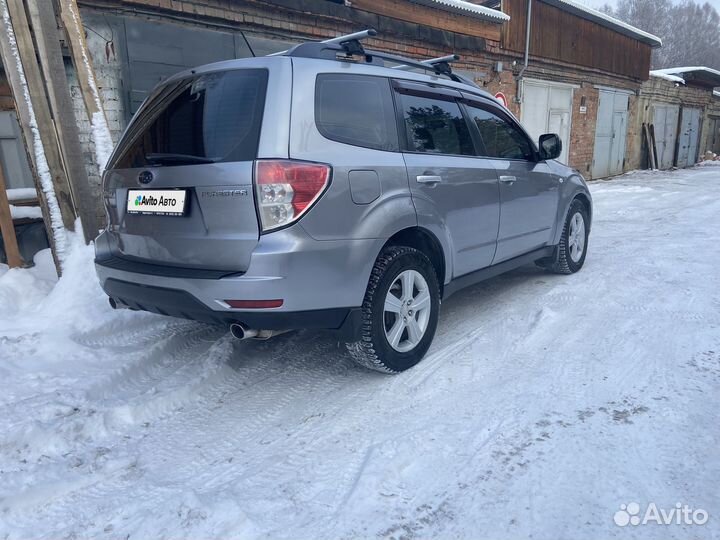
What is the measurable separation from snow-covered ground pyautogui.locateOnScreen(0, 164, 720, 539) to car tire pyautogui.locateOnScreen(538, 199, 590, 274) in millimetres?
794

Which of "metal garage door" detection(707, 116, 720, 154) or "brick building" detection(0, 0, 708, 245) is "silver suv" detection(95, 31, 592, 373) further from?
"metal garage door" detection(707, 116, 720, 154)

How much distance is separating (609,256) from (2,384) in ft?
18.9

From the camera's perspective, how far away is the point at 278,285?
2428 mm

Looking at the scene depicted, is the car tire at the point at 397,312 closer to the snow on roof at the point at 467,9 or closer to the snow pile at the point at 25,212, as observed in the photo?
the snow pile at the point at 25,212

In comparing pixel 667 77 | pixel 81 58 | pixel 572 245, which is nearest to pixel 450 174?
pixel 572 245

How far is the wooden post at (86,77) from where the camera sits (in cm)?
466

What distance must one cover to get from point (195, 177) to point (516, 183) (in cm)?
258

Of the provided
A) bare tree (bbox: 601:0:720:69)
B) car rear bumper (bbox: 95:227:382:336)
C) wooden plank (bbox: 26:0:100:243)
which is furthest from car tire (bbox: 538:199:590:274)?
bare tree (bbox: 601:0:720:69)

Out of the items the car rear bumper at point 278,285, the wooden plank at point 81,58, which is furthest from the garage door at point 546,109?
the car rear bumper at point 278,285

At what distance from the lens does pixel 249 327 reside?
2523 millimetres

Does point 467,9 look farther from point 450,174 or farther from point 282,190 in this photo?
point 282,190

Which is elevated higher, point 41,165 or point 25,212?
point 41,165

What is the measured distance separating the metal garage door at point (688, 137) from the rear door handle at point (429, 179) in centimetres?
2288

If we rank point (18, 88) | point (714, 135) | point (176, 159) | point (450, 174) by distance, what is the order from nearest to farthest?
point (176, 159) → point (450, 174) → point (18, 88) → point (714, 135)
